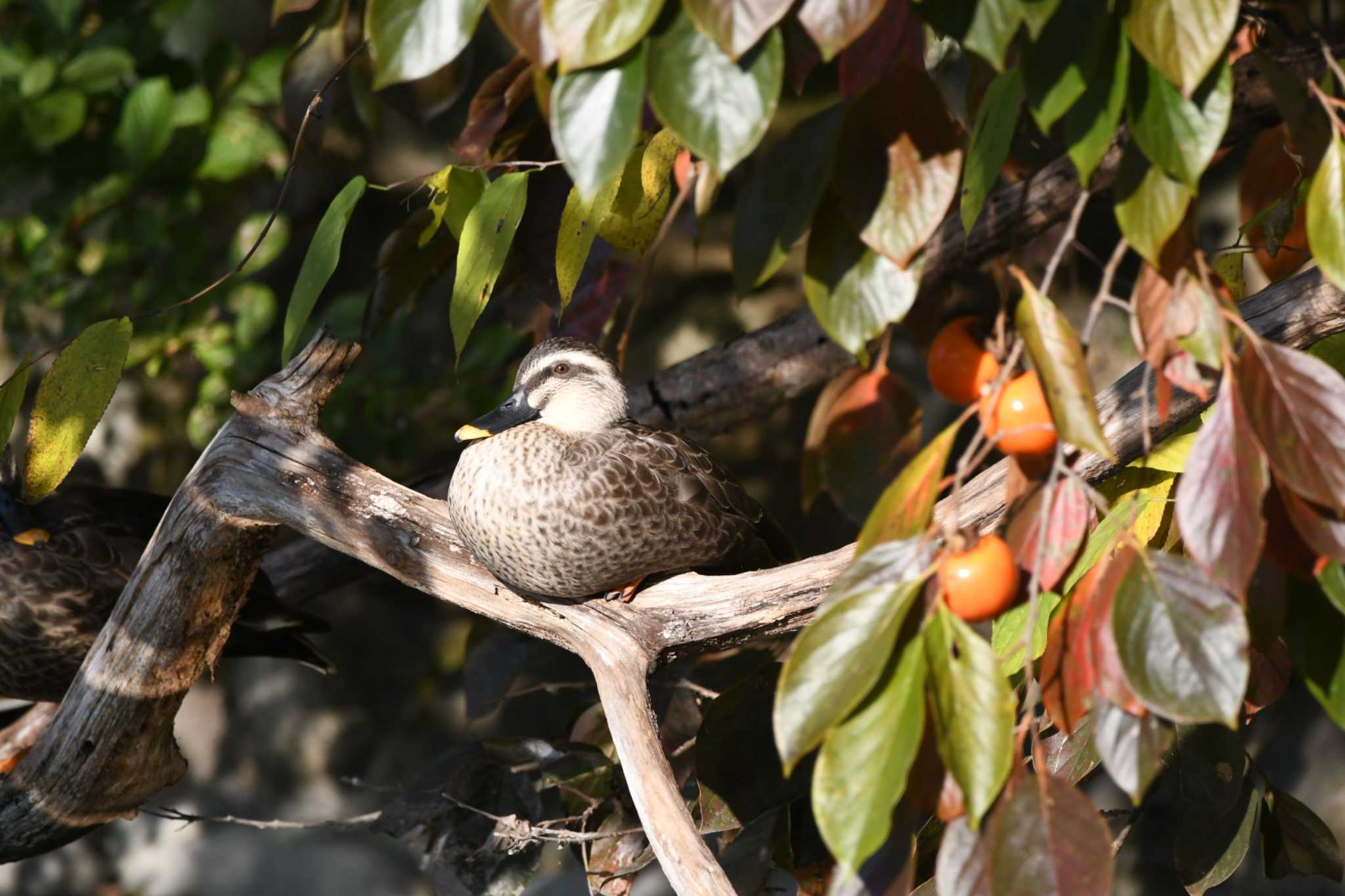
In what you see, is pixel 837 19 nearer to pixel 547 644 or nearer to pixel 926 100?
pixel 926 100

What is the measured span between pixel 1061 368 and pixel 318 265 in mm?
800

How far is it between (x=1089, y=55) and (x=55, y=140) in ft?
8.79

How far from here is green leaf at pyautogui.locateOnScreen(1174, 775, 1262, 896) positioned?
159cm

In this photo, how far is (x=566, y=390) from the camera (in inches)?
77.1

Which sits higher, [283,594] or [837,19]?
[283,594]

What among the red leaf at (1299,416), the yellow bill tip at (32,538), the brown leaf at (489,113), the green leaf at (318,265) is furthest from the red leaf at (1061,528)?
the yellow bill tip at (32,538)

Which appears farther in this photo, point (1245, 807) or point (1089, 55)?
point (1245, 807)

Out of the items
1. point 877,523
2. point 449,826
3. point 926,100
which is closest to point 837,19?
point 926,100

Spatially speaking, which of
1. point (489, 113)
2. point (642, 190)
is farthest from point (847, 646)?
point (489, 113)

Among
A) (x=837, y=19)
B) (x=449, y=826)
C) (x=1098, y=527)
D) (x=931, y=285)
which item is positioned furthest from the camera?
(x=931, y=285)

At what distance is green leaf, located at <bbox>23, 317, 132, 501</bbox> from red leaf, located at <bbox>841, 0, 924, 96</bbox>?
0.87m

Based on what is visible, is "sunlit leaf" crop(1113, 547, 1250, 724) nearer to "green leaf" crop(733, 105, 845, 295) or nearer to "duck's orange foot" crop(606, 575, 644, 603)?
"green leaf" crop(733, 105, 845, 295)

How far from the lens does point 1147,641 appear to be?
757mm

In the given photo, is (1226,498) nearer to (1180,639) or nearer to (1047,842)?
(1180,639)
